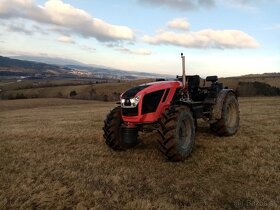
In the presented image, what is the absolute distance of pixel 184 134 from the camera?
1009 centimetres

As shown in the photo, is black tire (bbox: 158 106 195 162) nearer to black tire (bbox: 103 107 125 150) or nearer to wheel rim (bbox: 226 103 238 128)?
→ black tire (bbox: 103 107 125 150)

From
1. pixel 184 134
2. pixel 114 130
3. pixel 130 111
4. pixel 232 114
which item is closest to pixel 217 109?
pixel 232 114

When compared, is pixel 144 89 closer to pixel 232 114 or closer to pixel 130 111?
pixel 130 111

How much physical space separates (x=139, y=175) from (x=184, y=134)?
7.45 ft

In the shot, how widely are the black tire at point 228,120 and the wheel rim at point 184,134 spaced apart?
266 cm

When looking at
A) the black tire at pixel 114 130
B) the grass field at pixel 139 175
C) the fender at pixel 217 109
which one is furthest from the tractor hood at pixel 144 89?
the fender at pixel 217 109

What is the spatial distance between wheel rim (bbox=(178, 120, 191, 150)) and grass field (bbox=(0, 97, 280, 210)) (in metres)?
0.42

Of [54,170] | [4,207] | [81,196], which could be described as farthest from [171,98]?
[4,207]

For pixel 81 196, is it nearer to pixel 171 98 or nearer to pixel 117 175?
pixel 117 175

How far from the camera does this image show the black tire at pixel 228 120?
12.5 metres

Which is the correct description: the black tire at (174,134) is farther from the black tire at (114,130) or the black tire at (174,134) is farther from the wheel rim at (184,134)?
the black tire at (114,130)

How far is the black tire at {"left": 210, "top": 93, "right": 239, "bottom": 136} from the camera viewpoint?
12461mm

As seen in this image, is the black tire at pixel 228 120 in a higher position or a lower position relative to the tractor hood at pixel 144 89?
lower

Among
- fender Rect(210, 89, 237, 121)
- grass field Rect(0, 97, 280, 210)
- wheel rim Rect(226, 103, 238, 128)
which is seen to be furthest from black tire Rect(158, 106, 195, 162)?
wheel rim Rect(226, 103, 238, 128)
